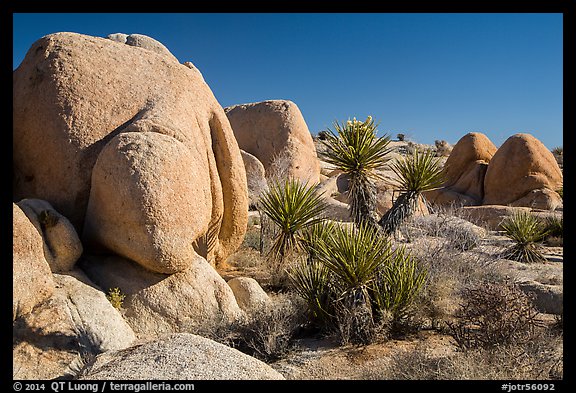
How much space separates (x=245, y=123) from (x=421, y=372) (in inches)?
596

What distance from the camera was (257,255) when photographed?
1002 cm

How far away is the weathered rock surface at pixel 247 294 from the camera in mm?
6744

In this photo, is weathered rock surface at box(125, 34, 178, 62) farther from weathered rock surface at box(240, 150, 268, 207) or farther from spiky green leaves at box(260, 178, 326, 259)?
weathered rock surface at box(240, 150, 268, 207)

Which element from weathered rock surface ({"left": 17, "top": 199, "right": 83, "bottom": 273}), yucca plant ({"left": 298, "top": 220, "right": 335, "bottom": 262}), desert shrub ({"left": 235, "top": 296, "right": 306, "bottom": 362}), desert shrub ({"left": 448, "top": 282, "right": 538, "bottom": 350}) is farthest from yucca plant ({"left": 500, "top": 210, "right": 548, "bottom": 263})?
weathered rock surface ({"left": 17, "top": 199, "right": 83, "bottom": 273})

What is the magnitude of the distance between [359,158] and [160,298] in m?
3.18

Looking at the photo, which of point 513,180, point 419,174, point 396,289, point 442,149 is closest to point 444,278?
point 419,174

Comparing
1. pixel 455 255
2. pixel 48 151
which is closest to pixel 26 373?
pixel 48 151

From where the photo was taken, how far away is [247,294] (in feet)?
22.6

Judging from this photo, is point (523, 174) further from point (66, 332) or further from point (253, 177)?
point (66, 332)

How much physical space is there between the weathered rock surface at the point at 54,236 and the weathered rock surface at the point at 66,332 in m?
0.22

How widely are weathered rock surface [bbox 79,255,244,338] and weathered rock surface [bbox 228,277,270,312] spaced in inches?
15.2

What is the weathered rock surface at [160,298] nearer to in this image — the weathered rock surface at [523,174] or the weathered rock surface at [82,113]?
the weathered rock surface at [82,113]

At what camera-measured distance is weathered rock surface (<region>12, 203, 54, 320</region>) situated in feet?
15.8
